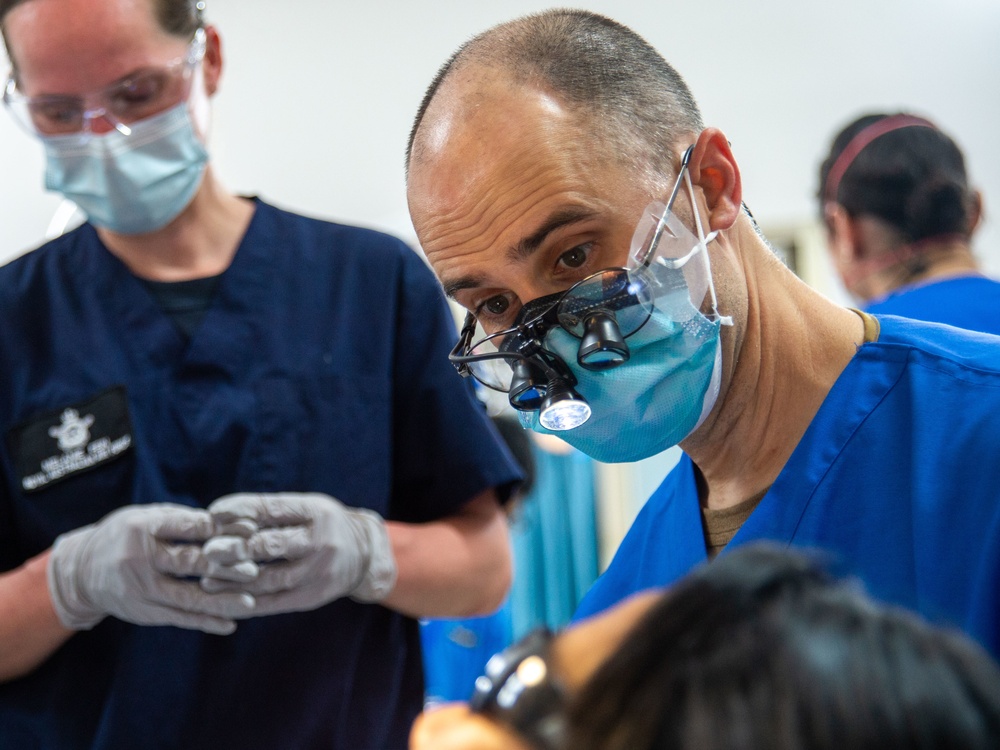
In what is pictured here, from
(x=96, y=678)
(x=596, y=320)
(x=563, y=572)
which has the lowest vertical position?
(x=563, y=572)

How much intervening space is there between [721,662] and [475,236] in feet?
2.25

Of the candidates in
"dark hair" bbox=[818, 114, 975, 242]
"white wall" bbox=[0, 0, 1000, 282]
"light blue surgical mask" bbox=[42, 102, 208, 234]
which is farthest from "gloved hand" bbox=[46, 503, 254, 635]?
"white wall" bbox=[0, 0, 1000, 282]

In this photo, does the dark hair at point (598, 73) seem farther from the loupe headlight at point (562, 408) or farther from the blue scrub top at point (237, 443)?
the blue scrub top at point (237, 443)

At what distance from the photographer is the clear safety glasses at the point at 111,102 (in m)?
1.60

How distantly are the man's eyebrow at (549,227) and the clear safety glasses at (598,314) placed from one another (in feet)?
0.18

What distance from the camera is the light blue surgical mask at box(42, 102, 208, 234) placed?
1636mm

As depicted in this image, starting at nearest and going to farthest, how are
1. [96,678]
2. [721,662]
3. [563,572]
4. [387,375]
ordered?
[721,662] < [96,678] < [387,375] < [563,572]

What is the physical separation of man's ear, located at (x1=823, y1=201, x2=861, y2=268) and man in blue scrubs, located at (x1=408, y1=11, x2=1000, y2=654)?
1.23m

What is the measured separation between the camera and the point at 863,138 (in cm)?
229

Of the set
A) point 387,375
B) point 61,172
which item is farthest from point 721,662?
point 61,172

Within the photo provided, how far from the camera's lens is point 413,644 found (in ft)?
5.35

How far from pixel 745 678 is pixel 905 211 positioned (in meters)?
1.95

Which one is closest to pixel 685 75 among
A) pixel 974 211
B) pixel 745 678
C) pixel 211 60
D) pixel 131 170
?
pixel 974 211

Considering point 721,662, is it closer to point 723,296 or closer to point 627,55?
point 723,296
